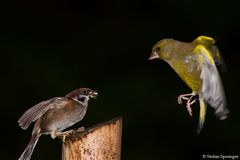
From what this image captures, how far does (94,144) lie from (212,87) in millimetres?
971

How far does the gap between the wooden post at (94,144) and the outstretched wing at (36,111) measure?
461 millimetres

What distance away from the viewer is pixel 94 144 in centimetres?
398

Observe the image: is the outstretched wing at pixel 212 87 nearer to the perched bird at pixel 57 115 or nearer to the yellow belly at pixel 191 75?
the yellow belly at pixel 191 75

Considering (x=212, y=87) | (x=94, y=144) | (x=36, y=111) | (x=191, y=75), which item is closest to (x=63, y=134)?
(x=36, y=111)

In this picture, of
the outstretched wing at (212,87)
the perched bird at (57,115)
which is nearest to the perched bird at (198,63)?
the outstretched wing at (212,87)

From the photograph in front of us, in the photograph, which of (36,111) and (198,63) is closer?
(36,111)

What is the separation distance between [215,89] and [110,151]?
89cm

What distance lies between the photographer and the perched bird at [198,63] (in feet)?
14.7

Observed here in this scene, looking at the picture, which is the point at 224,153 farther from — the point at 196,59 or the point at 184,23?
the point at 196,59

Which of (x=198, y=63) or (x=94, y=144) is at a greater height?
(x=198, y=63)

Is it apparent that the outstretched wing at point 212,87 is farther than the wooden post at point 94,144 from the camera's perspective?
Yes

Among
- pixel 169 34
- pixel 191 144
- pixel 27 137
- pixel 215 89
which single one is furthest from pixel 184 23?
pixel 215 89

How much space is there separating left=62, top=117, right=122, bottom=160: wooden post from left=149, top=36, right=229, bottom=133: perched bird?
2.56 ft

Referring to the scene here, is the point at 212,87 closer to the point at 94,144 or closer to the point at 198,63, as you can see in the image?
the point at 198,63
